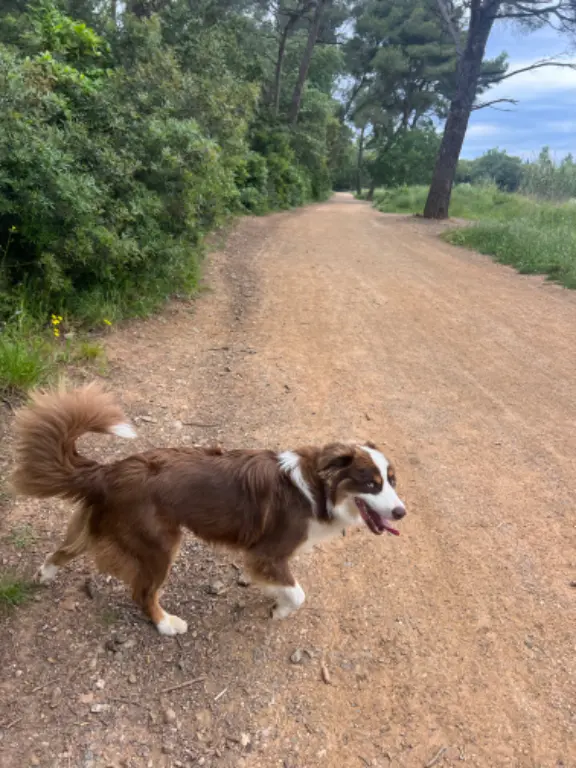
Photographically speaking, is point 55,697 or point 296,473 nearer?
point 55,697

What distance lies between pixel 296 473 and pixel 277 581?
608 millimetres

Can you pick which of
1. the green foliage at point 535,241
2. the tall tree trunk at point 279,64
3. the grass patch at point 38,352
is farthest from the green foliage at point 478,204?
the grass patch at point 38,352

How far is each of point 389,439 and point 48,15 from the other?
8604 mm

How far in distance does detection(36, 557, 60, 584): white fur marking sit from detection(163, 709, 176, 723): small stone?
1051mm

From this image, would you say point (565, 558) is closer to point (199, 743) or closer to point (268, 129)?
point (199, 743)

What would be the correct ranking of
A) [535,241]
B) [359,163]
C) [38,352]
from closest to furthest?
[38,352], [535,241], [359,163]

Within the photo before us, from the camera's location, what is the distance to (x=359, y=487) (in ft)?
9.62

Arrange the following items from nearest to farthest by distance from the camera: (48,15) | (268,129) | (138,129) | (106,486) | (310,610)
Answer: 1. (106,486)
2. (310,610)
3. (138,129)
4. (48,15)
5. (268,129)

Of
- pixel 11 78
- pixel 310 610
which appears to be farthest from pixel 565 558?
pixel 11 78

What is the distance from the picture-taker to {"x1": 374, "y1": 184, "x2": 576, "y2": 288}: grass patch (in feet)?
36.4

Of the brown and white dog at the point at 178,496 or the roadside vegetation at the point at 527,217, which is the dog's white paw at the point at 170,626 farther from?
the roadside vegetation at the point at 527,217

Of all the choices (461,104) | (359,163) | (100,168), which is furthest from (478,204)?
(359,163)

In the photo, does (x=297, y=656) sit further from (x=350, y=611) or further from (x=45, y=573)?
(x=45, y=573)

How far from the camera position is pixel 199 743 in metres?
2.48
